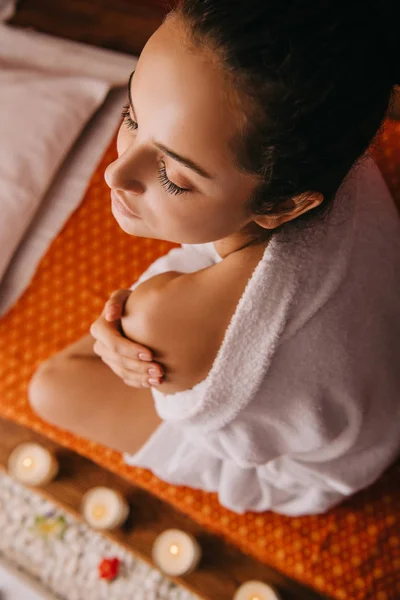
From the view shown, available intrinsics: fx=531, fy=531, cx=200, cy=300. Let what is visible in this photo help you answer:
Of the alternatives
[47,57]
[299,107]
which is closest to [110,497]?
[299,107]

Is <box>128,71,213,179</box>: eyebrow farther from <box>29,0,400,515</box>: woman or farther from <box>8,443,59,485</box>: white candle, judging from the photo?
<box>8,443,59,485</box>: white candle

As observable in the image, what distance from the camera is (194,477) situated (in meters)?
1.04

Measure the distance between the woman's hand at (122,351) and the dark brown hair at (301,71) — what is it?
31 cm

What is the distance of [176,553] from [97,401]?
410mm

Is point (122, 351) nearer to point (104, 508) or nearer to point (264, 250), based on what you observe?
point (264, 250)

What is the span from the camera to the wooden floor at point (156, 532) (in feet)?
3.91

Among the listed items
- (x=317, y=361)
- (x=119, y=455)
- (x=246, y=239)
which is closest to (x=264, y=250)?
(x=246, y=239)

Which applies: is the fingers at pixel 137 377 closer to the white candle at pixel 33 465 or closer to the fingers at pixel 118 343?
the fingers at pixel 118 343

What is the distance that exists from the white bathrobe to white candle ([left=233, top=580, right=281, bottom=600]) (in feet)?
1.11

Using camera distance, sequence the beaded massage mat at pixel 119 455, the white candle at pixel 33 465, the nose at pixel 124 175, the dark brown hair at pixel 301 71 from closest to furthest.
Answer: the dark brown hair at pixel 301 71 → the nose at pixel 124 175 → the beaded massage mat at pixel 119 455 → the white candle at pixel 33 465

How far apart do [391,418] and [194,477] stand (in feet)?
1.31

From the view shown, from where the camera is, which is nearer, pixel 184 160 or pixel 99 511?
pixel 184 160

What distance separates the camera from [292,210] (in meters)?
0.63

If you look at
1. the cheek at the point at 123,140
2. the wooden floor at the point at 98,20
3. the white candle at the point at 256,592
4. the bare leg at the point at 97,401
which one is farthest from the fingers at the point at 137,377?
the wooden floor at the point at 98,20
